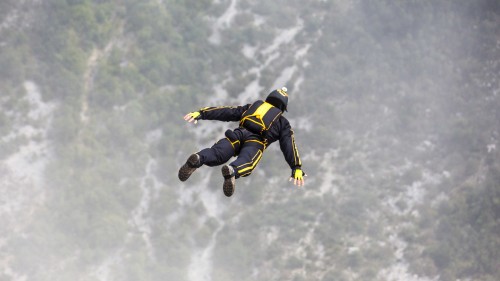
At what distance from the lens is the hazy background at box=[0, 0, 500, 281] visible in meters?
91.3

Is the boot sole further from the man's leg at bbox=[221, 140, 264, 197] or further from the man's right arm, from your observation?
the man's right arm

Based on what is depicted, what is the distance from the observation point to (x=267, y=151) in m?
99.2

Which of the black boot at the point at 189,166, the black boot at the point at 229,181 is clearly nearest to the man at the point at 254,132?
the black boot at the point at 229,181

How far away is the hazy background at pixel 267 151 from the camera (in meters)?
91.3

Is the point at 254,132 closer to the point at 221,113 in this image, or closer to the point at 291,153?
the point at 221,113

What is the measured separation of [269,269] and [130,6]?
130ft

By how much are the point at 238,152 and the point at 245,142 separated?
0.34 meters

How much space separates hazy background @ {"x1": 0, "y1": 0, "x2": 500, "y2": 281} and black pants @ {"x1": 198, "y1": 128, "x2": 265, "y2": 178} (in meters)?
64.4

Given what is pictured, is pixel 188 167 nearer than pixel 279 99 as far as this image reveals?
Yes

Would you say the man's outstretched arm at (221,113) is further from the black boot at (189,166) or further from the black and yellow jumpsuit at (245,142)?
the black boot at (189,166)

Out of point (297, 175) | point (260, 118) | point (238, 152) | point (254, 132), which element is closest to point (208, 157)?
point (238, 152)

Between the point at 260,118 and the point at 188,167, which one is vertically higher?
the point at 260,118

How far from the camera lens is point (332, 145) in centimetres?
9938

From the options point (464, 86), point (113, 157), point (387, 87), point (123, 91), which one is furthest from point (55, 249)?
point (464, 86)
